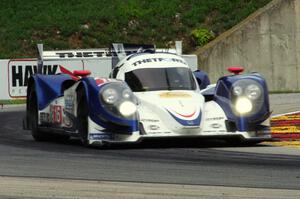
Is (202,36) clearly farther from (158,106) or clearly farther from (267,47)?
(158,106)

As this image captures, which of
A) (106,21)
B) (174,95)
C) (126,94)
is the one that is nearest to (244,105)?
(174,95)

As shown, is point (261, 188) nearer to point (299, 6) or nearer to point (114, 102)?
point (114, 102)

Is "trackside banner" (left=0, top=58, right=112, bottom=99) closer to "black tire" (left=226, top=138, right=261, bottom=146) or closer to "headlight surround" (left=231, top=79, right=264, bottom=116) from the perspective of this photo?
"black tire" (left=226, top=138, right=261, bottom=146)

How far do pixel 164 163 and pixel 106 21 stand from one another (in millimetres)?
21895

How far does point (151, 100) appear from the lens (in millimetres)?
11672

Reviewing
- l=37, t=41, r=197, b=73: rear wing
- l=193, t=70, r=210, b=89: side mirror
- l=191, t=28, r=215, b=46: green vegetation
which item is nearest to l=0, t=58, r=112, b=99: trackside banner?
l=191, t=28, r=215, b=46: green vegetation

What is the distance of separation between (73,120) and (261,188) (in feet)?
15.7

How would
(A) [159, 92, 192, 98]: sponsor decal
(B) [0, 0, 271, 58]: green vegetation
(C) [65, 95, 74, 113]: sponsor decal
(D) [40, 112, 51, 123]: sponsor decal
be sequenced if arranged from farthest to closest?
(B) [0, 0, 271, 58]: green vegetation → (D) [40, 112, 51, 123]: sponsor decal → (C) [65, 95, 74, 113]: sponsor decal → (A) [159, 92, 192, 98]: sponsor decal

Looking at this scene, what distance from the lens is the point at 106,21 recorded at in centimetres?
3156

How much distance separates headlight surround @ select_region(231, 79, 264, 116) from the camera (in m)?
11.8

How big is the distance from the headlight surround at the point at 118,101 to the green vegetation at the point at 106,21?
1807 cm

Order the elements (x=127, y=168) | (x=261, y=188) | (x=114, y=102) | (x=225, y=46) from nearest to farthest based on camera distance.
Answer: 1. (x=261, y=188)
2. (x=127, y=168)
3. (x=114, y=102)
4. (x=225, y=46)

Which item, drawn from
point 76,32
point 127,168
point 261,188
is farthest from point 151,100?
point 76,32

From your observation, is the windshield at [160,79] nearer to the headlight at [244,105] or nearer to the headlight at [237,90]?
the headlight at [237,90]
